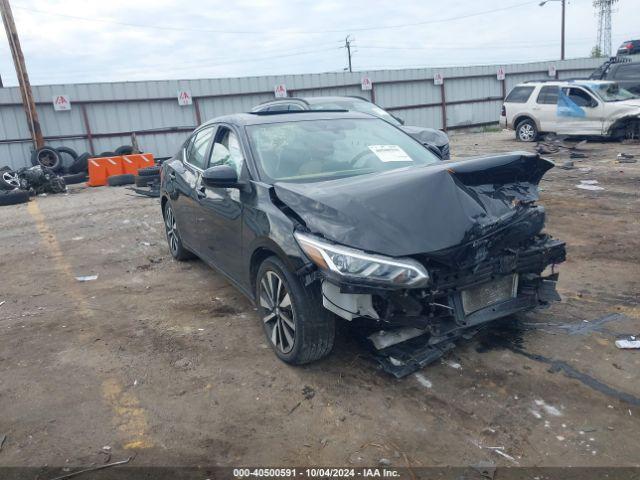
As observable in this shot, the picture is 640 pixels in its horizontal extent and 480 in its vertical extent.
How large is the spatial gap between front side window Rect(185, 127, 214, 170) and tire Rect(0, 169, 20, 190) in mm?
9327

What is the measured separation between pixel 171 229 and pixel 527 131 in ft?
44.3

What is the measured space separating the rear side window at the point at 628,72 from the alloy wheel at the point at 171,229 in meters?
16.4

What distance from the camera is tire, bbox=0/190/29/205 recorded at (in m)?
11.8

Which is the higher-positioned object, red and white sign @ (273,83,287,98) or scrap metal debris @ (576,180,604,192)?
red and white sign @ (273,83,287,98)

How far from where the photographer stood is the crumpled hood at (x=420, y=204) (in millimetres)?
2984

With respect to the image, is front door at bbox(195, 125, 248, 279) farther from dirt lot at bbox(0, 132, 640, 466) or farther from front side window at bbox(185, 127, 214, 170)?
dirt lot at bbox(0, 132, 640, 466)

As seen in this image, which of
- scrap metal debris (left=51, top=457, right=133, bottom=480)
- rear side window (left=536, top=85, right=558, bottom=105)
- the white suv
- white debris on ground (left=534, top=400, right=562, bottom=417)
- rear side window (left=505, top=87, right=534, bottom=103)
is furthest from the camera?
rear side window (left=505, top=87, right=534, bottom=103)

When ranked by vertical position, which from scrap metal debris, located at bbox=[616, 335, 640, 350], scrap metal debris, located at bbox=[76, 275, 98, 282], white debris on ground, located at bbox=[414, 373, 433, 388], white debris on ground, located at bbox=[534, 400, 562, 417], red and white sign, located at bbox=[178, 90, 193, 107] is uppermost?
red and white sign, located at bbox=[178, 90, 193, 107]

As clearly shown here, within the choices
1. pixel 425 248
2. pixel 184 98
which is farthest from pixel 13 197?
pixel 425 248

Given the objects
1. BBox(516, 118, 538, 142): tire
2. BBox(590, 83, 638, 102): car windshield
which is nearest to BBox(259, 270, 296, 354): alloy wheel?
BBox(590, 83, 638, 102): car windshield

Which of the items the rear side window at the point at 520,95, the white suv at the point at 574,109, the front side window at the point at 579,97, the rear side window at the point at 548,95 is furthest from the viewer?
the rear side window at the point at 520,95

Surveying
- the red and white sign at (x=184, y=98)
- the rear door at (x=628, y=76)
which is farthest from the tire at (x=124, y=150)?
the rear door at (x=628, y=76)

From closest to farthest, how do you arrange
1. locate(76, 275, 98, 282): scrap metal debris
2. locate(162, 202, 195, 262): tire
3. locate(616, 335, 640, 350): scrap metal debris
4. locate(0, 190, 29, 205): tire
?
locate(616, 335, 640, 350): scrap metal debris
locate(76, 275, 98, 282): scrap metal debris
locate(162, 202, 195, 262): tire
locate(0, 190, 29, 205): tire

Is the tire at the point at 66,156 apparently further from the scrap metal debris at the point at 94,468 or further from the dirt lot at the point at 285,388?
the scrap metal debris at the point at 94,468
